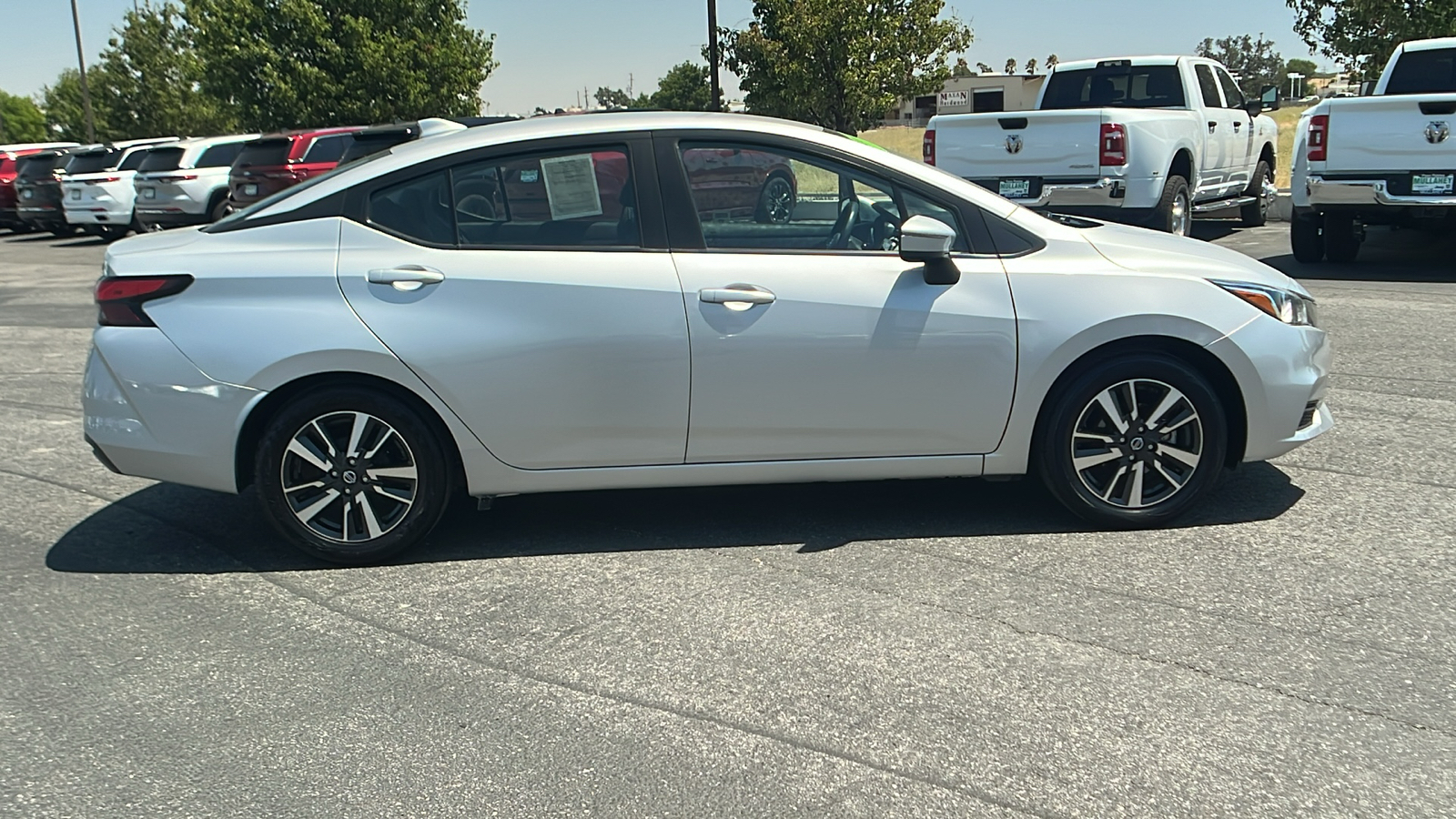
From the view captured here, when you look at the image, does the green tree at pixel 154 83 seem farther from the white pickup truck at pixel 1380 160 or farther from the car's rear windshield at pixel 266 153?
the white pickup truck at pixel 1380 160

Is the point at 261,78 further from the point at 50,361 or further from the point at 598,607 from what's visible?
the point at 598,607

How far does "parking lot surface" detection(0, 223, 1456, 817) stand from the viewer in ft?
10.2

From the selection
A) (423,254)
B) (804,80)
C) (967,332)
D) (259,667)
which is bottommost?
(259,667)

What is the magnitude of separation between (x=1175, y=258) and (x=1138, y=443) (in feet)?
2.49

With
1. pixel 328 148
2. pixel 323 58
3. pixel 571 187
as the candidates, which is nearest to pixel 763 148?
pixel 571 187

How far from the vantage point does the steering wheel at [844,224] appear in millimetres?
4723

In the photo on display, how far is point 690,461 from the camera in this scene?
4.70 meters

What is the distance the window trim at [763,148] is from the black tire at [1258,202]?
500 inches

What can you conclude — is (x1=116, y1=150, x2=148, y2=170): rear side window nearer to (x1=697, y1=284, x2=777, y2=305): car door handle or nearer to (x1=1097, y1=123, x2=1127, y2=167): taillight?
(x1=1097, y1=123, x2=1127, y2=167): taillight

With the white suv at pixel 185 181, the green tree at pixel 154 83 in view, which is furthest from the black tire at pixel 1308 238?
the green tree at pixel 154 83

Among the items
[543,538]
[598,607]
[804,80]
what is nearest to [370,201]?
[543,538]

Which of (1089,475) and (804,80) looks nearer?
(1089,475)

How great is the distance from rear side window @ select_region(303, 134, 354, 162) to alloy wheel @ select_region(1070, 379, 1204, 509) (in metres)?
15.8

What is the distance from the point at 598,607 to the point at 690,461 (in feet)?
2.38
